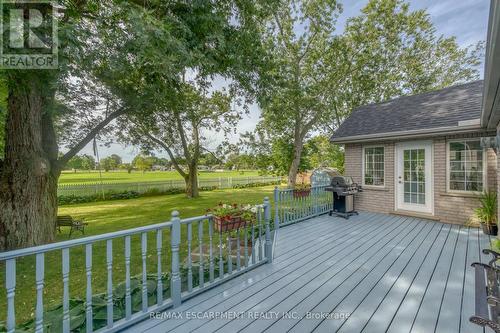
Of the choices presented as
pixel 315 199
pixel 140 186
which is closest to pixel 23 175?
pixel 315 199

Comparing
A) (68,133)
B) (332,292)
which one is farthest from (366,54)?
(68,133)

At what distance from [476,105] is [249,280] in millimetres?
7070

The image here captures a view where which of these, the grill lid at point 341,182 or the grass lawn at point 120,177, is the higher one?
the grill lid at point 341,182

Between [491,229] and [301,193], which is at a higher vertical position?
[301,193]

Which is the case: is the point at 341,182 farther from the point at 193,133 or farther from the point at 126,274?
the point at 193,133

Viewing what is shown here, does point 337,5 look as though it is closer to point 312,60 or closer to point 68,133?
point 312,60

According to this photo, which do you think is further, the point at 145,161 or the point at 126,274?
the point at 145,161

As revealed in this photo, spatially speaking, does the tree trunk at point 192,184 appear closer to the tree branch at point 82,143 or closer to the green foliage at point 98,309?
the tree branch at point 82,143

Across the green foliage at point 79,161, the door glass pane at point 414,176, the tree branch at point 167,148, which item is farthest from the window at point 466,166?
the tree branch at point 167,148

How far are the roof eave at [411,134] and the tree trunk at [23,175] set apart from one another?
7.88 metres

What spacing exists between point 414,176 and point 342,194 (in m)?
2.07

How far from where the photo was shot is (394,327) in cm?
208

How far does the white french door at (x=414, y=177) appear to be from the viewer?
20.2 feet

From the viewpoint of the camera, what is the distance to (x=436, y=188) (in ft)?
19.7
